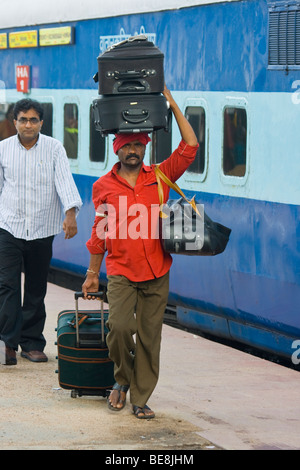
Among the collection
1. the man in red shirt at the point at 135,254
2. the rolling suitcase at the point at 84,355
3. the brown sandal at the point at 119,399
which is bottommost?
the brown sandal at the point at 119,399

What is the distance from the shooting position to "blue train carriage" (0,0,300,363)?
8.66m

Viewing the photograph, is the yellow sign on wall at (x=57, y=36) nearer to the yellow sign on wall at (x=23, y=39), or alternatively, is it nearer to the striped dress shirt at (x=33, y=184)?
the yellow sign on wall at (x=23, y=39)

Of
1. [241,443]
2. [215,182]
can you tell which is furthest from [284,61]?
[241,443]

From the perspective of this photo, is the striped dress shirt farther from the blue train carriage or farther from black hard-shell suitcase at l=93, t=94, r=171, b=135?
the blue train carriage

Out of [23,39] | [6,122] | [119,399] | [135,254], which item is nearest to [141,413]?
[119,399]

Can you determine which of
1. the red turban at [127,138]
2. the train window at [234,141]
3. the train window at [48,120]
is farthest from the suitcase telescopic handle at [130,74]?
the train window at [48,120]

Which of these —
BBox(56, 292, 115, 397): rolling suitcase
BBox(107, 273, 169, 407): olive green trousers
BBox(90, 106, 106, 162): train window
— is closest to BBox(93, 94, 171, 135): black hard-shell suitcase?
BBox(107, 273, 169, 407): olive green trousers

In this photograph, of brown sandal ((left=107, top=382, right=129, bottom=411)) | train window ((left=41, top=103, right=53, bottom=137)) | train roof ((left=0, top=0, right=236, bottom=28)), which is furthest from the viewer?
train window ((left=41, top=103, right=53, bottom=137))

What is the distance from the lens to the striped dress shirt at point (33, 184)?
8.16m

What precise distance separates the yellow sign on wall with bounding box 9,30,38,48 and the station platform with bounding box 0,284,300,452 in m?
5.56

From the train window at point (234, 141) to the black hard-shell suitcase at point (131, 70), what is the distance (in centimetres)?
243

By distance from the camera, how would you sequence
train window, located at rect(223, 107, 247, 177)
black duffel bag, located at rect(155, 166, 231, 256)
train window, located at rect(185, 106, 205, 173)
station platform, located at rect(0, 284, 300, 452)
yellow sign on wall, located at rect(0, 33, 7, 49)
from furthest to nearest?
yellow sign on wall, located at rect(0, 33, 7, 49) → train window, located at rect(185, 106, 205, 173) → train window, located at rect(223, 107, 247, 177) → black duffel bag, located at rect(155, 166, 231, 256) → station platform, located at rect(0, 284, 300, 452)

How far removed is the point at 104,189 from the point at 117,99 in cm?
50

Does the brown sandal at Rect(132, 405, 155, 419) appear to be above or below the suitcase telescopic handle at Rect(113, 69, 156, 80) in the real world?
below
